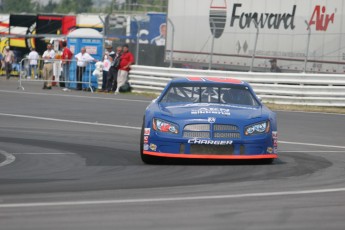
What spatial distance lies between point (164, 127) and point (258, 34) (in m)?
17.4

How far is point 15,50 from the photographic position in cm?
5078

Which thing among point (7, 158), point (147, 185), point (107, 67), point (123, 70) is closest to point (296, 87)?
point (123, 70)

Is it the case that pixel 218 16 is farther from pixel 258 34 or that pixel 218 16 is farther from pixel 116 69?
pixel 116 69

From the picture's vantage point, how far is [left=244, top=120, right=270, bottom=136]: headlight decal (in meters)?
12.5

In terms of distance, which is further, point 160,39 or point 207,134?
point 160,39

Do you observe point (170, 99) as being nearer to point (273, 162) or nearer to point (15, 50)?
point (273, 162)

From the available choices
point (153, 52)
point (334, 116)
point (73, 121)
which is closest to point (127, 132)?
point (73, 121)

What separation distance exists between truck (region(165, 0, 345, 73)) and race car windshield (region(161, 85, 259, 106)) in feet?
44.6

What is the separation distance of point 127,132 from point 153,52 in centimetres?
2049

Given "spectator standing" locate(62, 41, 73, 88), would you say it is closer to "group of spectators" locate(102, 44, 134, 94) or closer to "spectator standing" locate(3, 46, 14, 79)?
"group of spectators" locate(102, 44, 134, 94)

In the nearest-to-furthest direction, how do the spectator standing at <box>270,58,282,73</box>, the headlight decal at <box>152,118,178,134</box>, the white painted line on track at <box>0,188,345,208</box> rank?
the white painted line on track at <box>0,188,345,208</box>
the headlight decal at <box>152,118,178,134</box>
the spectator standing at <box>270,58,282,73</box>

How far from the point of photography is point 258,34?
29594mm

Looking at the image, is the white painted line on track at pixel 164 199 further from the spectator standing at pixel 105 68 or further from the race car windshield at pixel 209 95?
the spectator standing at pixel 105 68

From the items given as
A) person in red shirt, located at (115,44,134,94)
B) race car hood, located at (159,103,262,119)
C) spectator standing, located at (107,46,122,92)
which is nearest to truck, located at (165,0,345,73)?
person in red shirt, located at (115,44,134,94)
